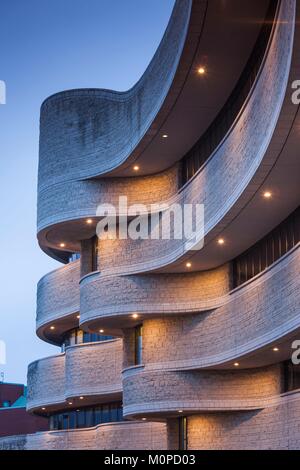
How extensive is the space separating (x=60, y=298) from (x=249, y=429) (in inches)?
588

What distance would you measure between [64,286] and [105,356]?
474cm

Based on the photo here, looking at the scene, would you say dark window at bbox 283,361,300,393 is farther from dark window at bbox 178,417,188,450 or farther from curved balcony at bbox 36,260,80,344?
curved balcony at bbox 36,260,80,344

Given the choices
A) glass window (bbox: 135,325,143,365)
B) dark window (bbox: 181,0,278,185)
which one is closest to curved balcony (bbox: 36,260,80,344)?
glass window (bbox: 135,325,143,365)

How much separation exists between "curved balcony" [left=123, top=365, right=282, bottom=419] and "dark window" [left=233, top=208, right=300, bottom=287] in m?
3.19

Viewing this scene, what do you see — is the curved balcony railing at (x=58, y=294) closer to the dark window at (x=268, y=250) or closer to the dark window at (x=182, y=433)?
the dark window at (x=182, y=433)

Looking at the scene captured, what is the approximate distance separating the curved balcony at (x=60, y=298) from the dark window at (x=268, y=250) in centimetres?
1176

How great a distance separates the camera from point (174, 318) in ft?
106

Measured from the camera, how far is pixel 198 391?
30203 millimetres

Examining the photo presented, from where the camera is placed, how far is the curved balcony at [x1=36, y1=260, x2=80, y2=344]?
4025 centimetres

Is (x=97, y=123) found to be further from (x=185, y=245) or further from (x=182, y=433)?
(x=182, y=433)

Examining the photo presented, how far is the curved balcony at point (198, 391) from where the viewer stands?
28.8 meters

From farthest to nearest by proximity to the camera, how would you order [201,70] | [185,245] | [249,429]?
[185,245], [249,429], [201,70]

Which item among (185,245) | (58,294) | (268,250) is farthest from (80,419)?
(268,250)
